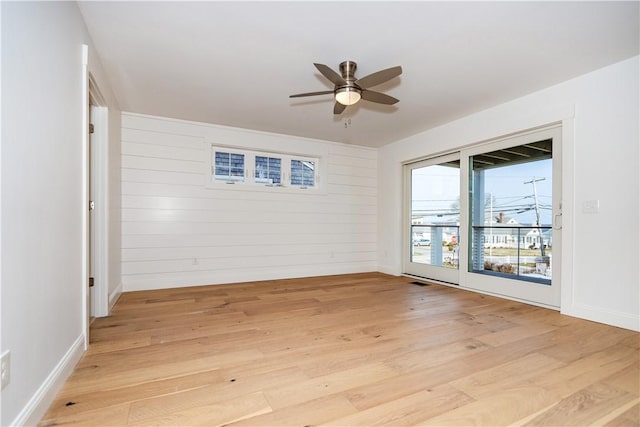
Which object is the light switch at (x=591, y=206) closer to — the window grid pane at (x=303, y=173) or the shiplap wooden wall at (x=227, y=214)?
the shiplap wooden wall at (x=227, y=214)

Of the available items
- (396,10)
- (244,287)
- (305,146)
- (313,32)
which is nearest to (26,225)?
(313,32)

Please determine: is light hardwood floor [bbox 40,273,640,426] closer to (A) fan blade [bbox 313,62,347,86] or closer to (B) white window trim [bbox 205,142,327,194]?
(B) white window trim [bbox 205,142,327,194]

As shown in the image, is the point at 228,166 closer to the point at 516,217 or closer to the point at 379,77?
the point at 379,77

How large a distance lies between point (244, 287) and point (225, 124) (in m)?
2.43

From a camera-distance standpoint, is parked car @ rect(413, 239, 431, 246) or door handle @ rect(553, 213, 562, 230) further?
parked car @ rect(413, 239, 431, 246)

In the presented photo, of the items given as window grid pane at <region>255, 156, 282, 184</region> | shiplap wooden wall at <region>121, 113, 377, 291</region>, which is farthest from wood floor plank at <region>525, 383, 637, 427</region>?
window grid pane at <region>255, 156, 282, 184</region>

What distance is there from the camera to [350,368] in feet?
6.67

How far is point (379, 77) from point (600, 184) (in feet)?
7.69

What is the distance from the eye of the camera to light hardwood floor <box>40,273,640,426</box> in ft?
5.08

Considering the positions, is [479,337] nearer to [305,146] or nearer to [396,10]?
[396,10]

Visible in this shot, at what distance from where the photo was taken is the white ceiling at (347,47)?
2.18 m

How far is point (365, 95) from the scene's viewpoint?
9.66 ft

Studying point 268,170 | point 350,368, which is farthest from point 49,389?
point 268,170

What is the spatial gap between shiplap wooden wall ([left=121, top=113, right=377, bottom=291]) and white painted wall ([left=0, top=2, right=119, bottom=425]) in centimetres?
223
